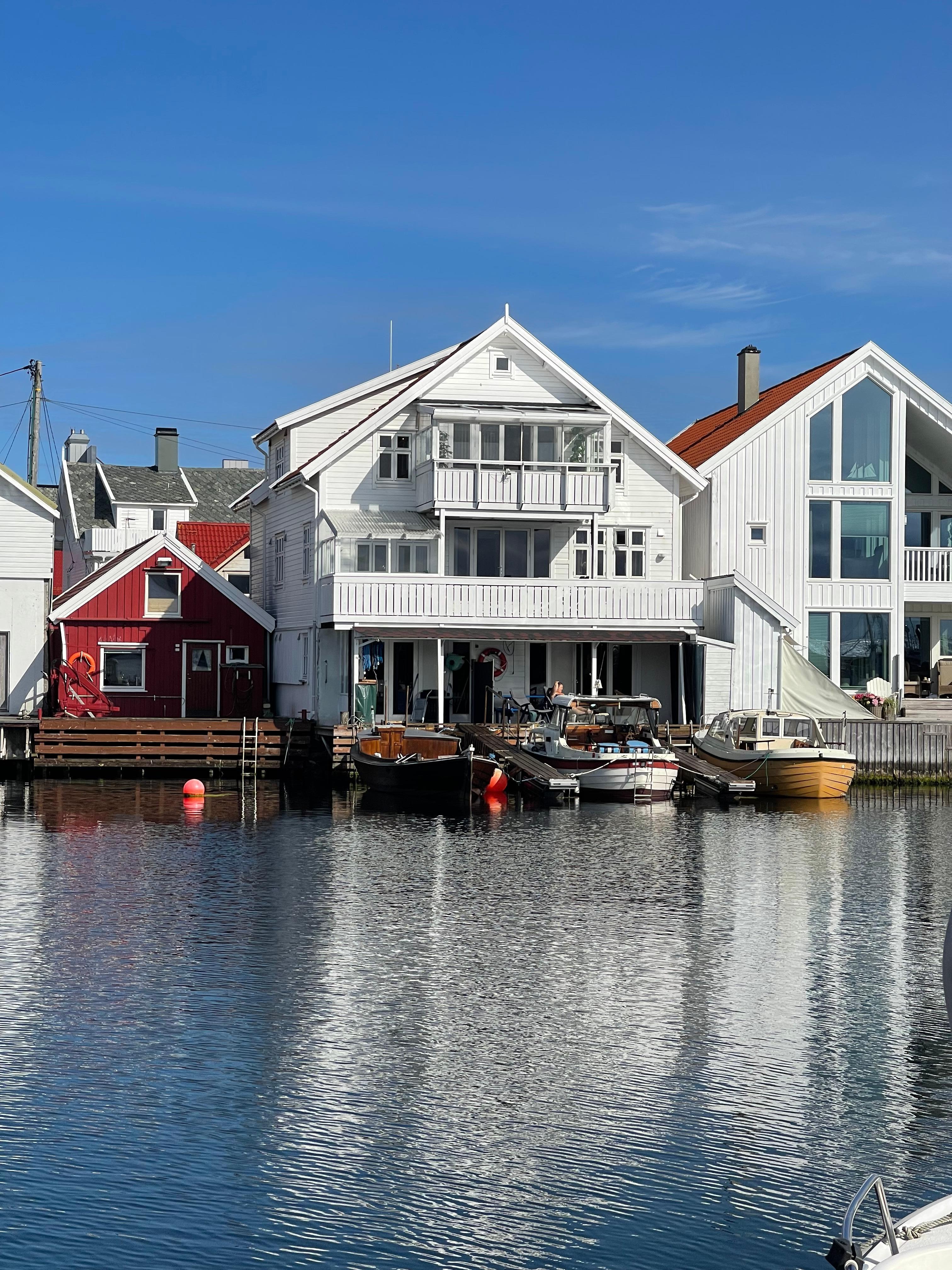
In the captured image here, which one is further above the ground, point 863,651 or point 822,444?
point 822,444

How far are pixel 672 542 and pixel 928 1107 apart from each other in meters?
35.5

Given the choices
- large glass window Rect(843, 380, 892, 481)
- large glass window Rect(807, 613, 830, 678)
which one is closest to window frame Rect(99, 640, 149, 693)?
large glass window Rect(807, 613, 830, 678)

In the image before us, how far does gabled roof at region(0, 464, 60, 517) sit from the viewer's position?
154 ft

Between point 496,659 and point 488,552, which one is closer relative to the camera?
point 488,552

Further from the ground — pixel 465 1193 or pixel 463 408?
pixel 463 408

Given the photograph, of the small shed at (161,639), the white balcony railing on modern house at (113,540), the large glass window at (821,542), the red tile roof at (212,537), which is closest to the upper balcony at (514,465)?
the large glass window at (821,542)

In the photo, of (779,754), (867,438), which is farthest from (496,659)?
(867,438)

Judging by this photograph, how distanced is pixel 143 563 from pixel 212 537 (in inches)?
894

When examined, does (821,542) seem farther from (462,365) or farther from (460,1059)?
(460,1059)

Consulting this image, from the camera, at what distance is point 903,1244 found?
7.78m

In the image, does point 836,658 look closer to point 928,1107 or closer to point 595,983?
point 595,983

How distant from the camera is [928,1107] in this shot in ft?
43.4

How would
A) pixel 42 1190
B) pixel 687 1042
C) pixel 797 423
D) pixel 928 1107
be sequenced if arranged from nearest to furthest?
pixel 42 1190
pixel 928 1107
pixel 687 1042
pixel 797 423

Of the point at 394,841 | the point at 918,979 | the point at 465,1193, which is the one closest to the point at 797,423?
the point at 394,841
